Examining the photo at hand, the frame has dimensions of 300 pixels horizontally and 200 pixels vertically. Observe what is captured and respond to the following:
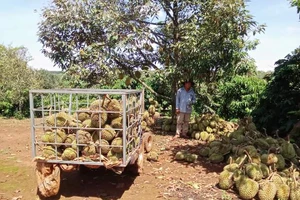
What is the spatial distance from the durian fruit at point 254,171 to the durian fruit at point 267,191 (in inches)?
6.7

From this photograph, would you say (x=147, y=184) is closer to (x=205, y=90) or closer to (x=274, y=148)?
(x=274, y=148)

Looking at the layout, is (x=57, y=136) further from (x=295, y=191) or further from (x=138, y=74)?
(x=138, y=74)

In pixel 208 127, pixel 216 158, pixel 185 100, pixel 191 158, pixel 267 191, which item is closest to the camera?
pixel 267 191

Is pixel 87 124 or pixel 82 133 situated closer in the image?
pixel 82 133

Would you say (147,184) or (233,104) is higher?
(233,104)

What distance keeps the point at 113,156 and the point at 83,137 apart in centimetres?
48

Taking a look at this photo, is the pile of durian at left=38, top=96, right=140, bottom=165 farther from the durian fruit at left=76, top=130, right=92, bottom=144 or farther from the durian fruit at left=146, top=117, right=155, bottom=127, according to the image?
the durian fruit at left=146, top=117, right=155, bottom=127

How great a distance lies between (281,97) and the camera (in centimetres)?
784

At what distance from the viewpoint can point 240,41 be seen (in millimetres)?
6918

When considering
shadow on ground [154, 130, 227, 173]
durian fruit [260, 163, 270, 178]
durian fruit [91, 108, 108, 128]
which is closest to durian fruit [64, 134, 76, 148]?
durian fruit [91, 108, 108, 128]

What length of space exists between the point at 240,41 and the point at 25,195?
5.57 m

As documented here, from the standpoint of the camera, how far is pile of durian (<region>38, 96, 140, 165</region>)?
386 cm

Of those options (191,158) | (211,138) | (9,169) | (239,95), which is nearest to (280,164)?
(191,158)

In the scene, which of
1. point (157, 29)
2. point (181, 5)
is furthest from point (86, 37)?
point (181, 5)
